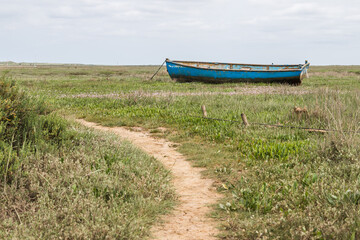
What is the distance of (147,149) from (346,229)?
6.00 m

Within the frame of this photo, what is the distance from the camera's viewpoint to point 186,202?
5.68 metres

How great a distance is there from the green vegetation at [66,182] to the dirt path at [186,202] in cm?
25

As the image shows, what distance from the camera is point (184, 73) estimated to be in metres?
30.6

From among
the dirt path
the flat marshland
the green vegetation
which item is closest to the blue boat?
the flat marshland

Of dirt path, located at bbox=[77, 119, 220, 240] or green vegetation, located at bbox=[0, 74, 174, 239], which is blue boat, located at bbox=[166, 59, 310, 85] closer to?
dirt path, located at bbox=[77, 119, 220, 240]

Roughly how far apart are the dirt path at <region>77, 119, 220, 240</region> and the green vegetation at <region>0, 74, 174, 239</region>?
0.83 feet

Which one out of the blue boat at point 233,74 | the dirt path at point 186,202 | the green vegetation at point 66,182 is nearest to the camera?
the green vegetation at point 66,182

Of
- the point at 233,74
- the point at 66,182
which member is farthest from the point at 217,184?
the point at 233,74

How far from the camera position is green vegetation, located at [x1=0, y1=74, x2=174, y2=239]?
436 cm

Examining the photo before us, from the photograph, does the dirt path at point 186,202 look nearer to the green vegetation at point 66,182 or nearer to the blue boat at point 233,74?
the green vegetation at point 66,182

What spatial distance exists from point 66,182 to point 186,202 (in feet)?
6.71

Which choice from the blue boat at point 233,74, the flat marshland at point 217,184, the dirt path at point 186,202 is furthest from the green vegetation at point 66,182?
the blue boat at point 233,74

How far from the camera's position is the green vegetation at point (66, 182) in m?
4.36

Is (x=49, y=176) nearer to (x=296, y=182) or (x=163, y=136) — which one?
(x=296, y=182)
